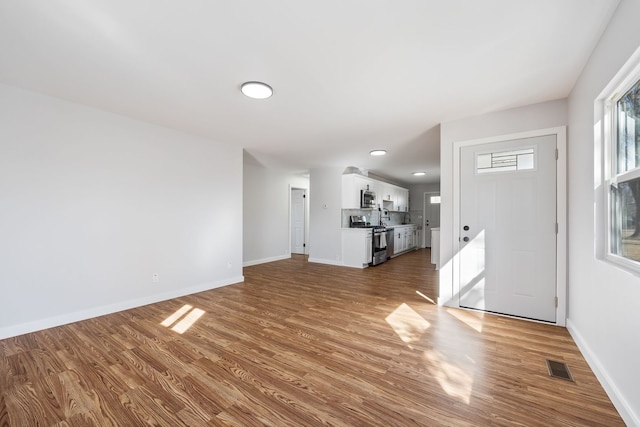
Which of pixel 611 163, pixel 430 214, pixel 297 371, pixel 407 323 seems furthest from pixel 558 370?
pixel 430 214

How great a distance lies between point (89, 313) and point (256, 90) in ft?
10.4

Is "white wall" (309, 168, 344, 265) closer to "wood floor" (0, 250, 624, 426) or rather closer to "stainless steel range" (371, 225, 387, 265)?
"stainless steel range" (371, 225, 387, 265)

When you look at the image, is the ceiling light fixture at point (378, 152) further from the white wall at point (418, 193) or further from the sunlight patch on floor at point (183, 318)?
the white wall at point (418, 193)

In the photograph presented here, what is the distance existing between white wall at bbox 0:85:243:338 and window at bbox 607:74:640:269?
4.62 meters

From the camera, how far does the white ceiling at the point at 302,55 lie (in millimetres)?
1645

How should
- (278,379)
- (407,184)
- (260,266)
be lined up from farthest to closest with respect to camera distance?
(407,184) < (260,266) < (278,379)

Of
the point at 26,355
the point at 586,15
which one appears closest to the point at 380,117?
the point at 586,15

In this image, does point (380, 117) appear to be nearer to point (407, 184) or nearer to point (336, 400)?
point (336, 400)

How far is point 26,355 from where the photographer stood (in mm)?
2246

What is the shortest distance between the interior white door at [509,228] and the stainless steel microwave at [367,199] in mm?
3535

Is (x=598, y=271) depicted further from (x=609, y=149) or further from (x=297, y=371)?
(x=297, y=371)

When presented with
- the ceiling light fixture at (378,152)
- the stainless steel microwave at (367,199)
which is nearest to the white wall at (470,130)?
the ceiling light fixture at (378,152)

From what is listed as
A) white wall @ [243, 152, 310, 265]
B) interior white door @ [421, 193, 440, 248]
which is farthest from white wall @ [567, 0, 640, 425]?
interior white door @ [421, 193, 440, 248]

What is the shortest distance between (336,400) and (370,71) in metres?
2.54
